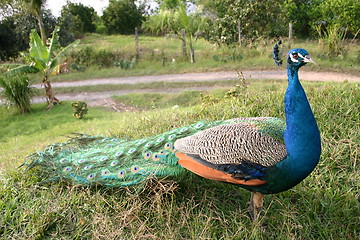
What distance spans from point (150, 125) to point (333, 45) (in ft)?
25.2

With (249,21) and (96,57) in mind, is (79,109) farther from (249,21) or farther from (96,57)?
(249,21)

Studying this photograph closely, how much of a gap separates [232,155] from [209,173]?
0.69 ft

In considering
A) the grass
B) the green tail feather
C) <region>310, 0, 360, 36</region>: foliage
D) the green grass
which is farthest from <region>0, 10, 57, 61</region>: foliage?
the green tail feather

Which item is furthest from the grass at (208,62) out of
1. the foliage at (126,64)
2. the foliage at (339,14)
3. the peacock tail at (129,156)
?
the peacock tail at (129,156)

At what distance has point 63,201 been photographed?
105 inches

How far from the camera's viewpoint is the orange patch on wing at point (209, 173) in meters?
2.06

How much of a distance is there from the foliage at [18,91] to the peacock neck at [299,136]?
793 centimetres

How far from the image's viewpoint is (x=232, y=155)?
2.09m

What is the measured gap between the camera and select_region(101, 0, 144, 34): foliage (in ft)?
67.7

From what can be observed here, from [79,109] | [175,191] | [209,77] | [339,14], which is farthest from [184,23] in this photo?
[175,191]

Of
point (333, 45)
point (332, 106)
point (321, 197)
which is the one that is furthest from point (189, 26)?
point (321, 197)

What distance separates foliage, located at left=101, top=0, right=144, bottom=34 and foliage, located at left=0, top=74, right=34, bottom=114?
13609 millimetres

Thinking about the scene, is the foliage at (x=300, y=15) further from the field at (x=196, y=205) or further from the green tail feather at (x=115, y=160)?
the green tail feather at (x=115, y=160)

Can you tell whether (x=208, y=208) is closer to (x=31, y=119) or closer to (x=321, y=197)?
(x=321, y=197)
